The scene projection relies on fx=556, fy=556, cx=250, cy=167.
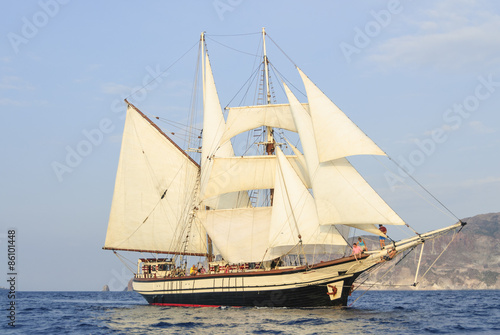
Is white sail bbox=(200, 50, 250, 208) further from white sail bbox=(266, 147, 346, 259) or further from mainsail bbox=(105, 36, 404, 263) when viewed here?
white sail bbox=(266, 147, 346, 259)

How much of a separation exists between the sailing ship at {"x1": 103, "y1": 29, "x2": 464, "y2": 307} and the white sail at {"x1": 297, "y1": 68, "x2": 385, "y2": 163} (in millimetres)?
78

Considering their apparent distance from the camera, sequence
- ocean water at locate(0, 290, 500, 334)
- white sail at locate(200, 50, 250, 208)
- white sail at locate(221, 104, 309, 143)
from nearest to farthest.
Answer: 1. ocean water at locate(0, 290, 500, 334)
2. white sail at locate(221, 104, 309, 143)
3. white sail at locate(200, 50, 250, 208)

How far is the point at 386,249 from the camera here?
4278 centimetres

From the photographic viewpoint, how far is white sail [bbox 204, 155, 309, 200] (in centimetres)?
5447

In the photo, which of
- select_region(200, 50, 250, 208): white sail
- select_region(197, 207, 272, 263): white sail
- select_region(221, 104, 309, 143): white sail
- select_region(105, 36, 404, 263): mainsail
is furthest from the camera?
select_region(200, 50, 250, 208): white sail

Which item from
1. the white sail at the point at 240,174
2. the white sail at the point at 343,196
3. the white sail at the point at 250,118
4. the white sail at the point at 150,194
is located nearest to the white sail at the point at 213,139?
the white sail at the point at 240,174

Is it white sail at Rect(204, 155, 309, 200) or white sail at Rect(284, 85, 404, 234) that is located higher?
white sail at Rect(204, 155, 309, 200)

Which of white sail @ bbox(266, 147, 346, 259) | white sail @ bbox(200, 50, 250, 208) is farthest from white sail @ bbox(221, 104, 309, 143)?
white sail @ bbox(266, 147, 346, 259)

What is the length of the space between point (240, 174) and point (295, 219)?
11.1 m

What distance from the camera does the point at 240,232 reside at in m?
53.5

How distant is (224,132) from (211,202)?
8.21 m

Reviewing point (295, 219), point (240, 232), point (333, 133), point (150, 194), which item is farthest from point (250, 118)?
point (150, 194)

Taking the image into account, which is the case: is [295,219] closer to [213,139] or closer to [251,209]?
[251,209]

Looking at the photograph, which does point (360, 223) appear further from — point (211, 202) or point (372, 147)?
point (211, 202)
